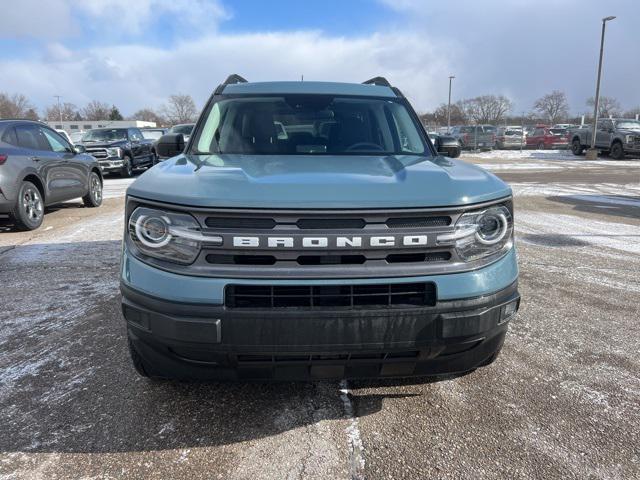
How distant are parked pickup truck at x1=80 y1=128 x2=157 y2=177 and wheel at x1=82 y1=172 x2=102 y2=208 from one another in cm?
428

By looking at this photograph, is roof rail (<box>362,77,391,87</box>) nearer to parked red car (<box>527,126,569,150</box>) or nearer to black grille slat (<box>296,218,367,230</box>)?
black grille slat (<box>296,218,367,230</box>)

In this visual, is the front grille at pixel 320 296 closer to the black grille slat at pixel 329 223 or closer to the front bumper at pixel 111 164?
the black grille slat at pixel 329 223

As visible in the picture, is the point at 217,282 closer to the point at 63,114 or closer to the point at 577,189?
the point at 577,189

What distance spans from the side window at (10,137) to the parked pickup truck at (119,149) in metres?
6.68

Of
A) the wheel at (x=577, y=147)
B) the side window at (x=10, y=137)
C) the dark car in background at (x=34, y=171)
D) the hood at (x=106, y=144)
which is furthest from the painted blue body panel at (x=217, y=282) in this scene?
the wheel at (x=577, y=147)

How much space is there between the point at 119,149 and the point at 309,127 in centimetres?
1397

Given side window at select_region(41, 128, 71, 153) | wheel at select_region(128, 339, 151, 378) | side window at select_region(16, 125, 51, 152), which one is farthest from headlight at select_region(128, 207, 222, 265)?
side window at select_region(41, 128, 71, 153)

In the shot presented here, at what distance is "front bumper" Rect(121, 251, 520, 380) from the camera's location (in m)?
2.08

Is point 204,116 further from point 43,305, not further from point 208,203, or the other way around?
point 43,305

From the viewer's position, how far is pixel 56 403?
2773 millimetres

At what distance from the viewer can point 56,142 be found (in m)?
8.90

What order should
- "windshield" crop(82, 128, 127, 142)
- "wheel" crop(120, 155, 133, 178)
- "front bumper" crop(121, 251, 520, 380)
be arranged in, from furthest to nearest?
"windshield" crop(82, 128, 127, 142)
"wheel" crop(120, 155, 133, 178)
"front bumper" crop(121, 251, 520, 380)

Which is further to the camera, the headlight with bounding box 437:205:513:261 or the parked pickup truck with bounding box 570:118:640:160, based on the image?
the parked pickup truck with bounding box 570:118:640:160

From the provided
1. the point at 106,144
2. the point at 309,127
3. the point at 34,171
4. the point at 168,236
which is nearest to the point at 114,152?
the point at 106,144
